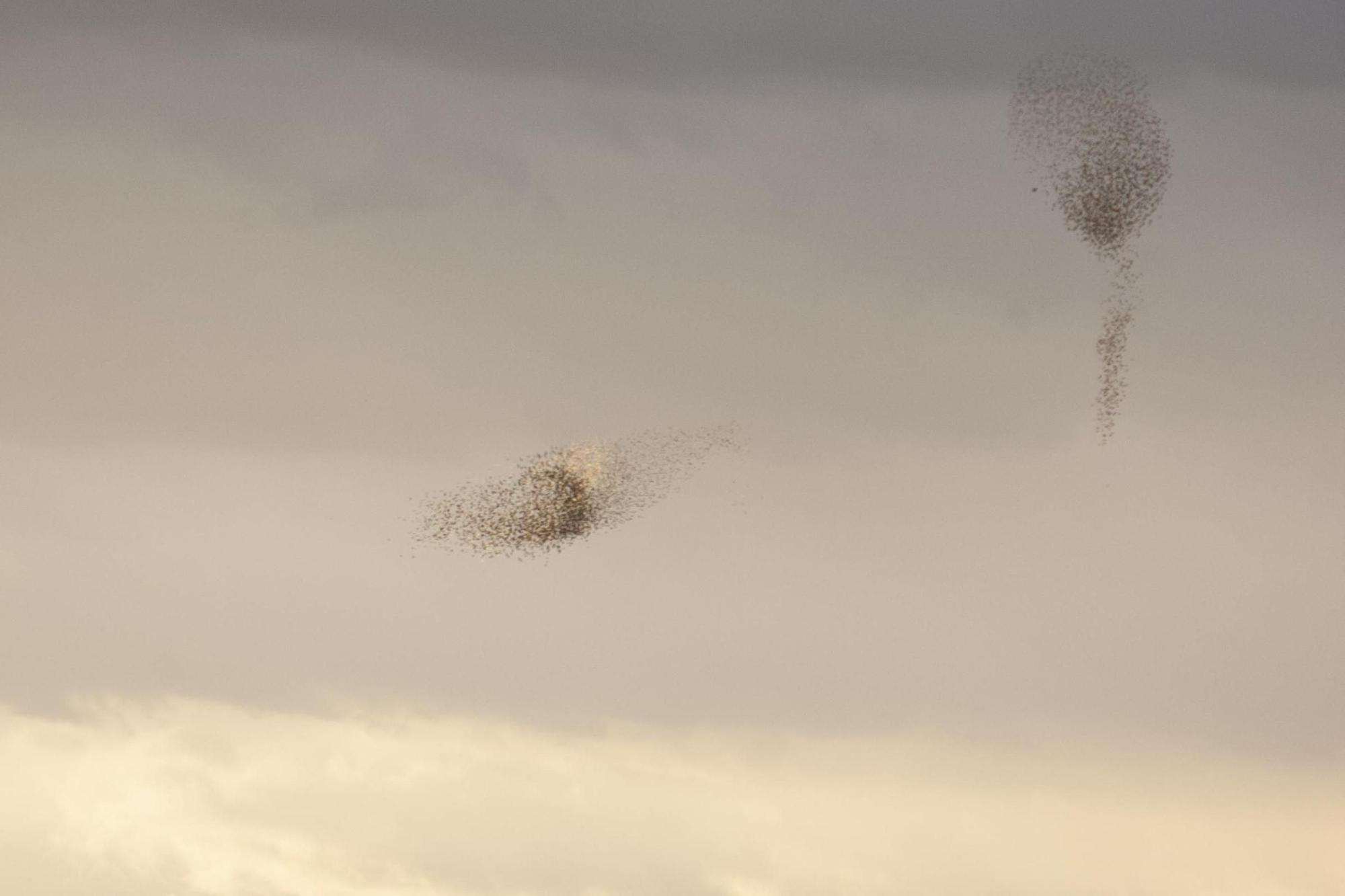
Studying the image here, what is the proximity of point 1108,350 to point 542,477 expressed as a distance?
503 inches

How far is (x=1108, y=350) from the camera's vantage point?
258 feet

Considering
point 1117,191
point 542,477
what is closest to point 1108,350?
point 1117,191

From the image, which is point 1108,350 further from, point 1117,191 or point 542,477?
point 542,477

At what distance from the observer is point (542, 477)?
7794 cm

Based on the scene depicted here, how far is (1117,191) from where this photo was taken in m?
76.1

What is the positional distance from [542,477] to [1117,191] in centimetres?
1392

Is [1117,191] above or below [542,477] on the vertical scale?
above

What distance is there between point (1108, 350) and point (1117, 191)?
4.09m
